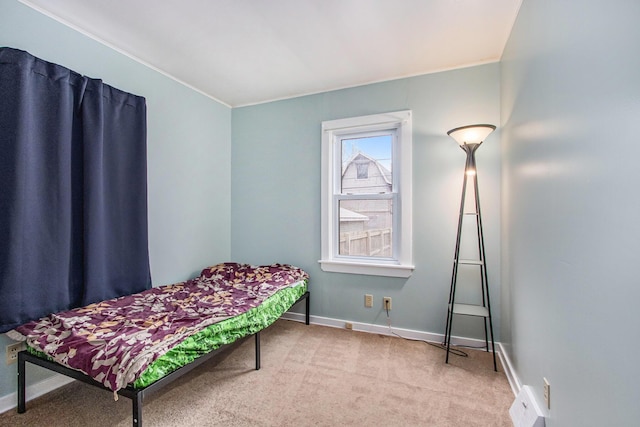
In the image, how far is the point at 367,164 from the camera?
3.00 metres

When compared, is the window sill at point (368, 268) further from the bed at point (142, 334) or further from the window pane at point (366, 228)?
the bed at point (142, 334)

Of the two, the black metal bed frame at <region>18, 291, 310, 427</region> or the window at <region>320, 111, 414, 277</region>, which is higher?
the window at <region>320, 111, 414, 277</region>

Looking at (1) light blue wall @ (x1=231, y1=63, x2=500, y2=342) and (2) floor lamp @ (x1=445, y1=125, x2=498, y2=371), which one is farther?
(1) light blue wall @ (x1=231, y1=63, x2=500, y2=342)

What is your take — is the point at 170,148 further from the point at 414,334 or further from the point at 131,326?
the point at 414,334

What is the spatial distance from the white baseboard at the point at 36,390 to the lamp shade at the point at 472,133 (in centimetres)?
327

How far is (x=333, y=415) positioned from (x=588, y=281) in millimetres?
1422

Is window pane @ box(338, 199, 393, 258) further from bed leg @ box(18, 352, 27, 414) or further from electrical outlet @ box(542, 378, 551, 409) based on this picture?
bed leg @ box(18, 352, 27, 414)

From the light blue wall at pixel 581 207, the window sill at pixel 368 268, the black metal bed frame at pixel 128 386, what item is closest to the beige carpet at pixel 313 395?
the black metal bed frame at pixel 128 386

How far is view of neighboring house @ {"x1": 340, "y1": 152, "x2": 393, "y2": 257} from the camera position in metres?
2.92

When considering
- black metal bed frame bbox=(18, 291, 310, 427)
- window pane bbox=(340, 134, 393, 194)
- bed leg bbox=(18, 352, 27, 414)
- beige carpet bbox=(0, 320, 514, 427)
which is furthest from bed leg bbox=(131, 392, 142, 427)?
window pane bbox=(340, 134, 393, 194)

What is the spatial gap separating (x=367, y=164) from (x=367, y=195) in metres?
0.32

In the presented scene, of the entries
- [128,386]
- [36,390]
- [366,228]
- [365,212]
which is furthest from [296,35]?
[36,390]

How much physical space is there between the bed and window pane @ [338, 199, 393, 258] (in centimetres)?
96

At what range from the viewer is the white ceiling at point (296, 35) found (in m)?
1.85
